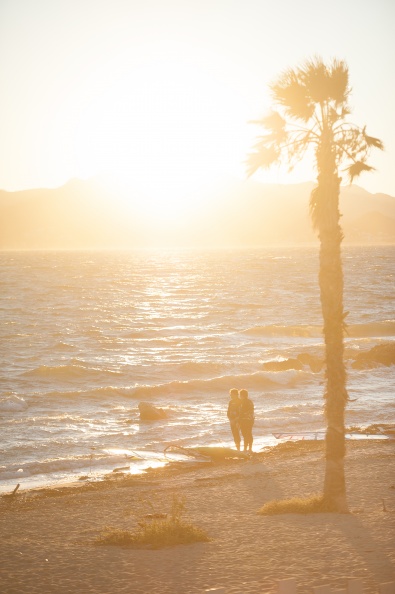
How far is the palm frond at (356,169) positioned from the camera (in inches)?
544

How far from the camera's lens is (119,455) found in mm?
23672

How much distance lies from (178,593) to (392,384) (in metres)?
28.1

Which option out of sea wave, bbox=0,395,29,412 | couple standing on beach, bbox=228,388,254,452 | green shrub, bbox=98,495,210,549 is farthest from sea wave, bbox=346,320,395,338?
green shrub, bbox=98,495,210,549

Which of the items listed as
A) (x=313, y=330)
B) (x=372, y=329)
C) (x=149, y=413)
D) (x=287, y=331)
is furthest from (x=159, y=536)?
(x=372, y=329)

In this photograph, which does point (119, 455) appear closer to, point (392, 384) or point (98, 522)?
point (98, 522)

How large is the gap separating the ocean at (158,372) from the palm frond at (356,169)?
1114cm

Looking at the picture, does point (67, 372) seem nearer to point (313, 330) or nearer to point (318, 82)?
point (313, 330)

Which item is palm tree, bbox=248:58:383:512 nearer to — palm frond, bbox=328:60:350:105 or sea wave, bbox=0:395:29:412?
palm frond, bbox=328:60:350:105

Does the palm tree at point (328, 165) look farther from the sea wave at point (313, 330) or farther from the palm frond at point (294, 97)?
the sea wave at point (313, 330)

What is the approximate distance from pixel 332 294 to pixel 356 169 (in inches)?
89.3

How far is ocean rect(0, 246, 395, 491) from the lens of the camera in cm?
2525

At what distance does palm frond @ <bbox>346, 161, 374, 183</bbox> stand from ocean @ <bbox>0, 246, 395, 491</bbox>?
11.1m

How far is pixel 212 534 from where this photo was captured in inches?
537

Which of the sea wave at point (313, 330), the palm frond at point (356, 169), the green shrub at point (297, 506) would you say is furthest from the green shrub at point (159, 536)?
the sea wave at point (313, 330)
